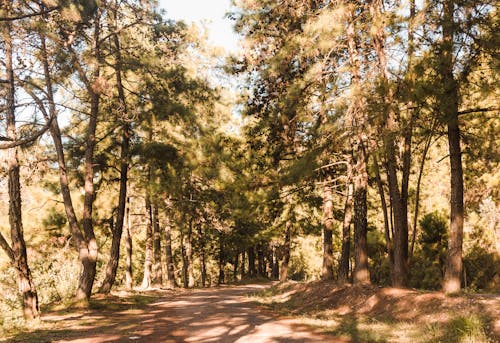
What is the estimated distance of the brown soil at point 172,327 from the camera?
8.82 m

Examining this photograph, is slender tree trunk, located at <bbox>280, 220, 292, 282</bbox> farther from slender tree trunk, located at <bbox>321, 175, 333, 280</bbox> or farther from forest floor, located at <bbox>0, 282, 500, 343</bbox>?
forest floor, located at <bbox>0, 282, 500, 343</bbox>

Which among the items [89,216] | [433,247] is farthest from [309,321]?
[433,247]

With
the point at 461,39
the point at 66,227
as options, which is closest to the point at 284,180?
the point at 461,39

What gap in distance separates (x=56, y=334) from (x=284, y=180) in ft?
26.5

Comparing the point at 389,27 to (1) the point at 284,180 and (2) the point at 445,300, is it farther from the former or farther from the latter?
(2) the point at 445,300

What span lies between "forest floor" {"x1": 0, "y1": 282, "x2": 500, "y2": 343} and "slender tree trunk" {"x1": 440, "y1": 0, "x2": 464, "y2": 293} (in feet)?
2.37

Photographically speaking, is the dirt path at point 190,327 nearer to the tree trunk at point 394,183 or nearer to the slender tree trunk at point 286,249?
the tree trunk at point 394,183

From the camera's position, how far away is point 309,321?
10.5 meters

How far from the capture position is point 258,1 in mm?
15570

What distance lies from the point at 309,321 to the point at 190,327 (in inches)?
112

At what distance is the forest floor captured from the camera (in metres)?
8.12

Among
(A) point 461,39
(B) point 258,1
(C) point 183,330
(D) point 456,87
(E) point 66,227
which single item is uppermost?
(B) point 258,1

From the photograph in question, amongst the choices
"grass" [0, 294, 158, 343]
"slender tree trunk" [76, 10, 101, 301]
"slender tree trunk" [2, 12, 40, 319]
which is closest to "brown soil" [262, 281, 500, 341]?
"grass" [0, 294, 158, 343]

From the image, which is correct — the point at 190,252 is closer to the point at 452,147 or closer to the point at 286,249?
the point at 286,249
